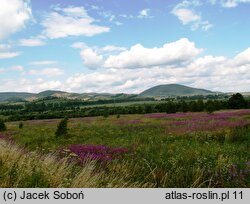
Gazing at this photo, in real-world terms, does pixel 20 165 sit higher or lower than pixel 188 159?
higher

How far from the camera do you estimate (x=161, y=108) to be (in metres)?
83.0

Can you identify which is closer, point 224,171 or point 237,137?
point 224,171

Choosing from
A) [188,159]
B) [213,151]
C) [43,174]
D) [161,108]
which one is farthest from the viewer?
[161,108]

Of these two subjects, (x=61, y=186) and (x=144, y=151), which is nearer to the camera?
(x=61, y=186)

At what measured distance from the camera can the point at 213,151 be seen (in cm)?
1352

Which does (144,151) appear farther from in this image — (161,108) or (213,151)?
(161,108)

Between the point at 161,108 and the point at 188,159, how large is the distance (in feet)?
235

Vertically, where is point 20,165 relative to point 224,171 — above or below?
above

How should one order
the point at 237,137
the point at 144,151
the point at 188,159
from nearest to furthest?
the point at 188,159
the point at 144,151
the point at 237,137
